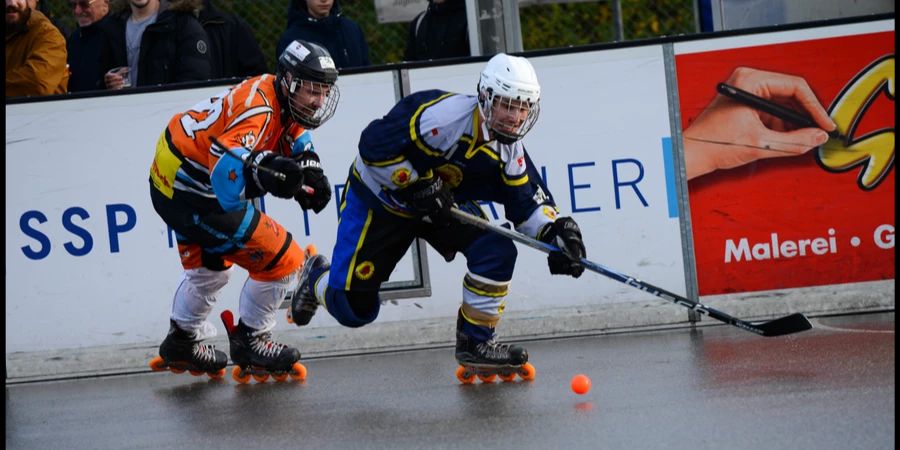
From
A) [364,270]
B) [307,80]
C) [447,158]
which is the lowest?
[364,270]

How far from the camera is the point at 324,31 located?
28.2 ft

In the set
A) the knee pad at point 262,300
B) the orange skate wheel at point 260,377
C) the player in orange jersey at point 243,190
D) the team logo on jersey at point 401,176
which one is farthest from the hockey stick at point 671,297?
the orange skate wheel at point 260,377

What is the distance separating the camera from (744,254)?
25.9 feet

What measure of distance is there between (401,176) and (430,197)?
149 millimetres

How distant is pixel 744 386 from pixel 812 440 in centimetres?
115

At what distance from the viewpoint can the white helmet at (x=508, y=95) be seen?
19.2 ft

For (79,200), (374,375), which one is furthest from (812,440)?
(79,200)

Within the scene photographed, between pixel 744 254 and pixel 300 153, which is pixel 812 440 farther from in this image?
pixel 744 254

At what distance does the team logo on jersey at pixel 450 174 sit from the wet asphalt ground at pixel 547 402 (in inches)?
34.4

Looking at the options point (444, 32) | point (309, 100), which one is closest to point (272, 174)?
point (309, 100)

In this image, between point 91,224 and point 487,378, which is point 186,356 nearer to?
point 91,224

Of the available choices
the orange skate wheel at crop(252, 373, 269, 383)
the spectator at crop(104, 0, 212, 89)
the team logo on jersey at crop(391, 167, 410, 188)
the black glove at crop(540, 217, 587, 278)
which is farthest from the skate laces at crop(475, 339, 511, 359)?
the spectator at crop(104, 0, 212, 89)

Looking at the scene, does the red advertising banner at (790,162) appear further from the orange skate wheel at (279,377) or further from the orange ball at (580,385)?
the orange skate wheel at (279,377)

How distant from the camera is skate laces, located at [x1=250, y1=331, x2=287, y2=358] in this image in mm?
6914
